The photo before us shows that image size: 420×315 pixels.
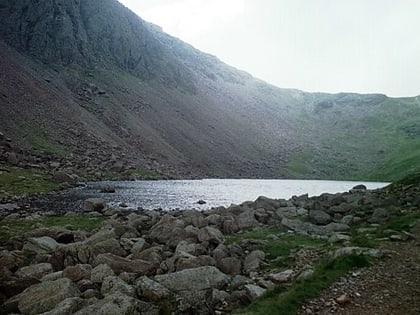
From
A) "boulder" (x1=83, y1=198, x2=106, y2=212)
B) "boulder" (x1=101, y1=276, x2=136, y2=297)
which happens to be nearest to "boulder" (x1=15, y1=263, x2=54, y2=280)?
"boulder" (x1=101, y1=276, x2=136, y2=297)

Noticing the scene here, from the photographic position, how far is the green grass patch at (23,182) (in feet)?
183

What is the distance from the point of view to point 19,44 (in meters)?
137

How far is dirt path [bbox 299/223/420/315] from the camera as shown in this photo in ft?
40.2

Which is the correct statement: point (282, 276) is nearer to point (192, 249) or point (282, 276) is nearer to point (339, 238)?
point (192, 249)

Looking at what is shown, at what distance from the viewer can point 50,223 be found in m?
35.4

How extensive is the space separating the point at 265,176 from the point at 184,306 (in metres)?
156

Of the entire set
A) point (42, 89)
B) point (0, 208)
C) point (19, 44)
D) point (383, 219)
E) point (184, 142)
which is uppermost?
point (19, 44)

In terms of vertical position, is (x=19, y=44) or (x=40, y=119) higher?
(x=19, y=44)

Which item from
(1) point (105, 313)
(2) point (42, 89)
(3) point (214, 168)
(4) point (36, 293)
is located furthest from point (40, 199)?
(3) point (214, 168)

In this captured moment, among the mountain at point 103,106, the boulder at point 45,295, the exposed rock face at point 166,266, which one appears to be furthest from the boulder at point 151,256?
the mountain at point 103,106

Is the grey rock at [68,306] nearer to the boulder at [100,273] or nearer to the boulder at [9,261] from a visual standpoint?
the boulder at [100,273]

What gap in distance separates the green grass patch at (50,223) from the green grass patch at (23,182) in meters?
17.7

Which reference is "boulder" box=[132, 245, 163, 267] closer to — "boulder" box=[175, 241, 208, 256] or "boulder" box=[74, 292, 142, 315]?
"boulder" box=[175, 241, 208, 256]

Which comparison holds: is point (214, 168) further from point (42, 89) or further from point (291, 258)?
point (291, 258)
